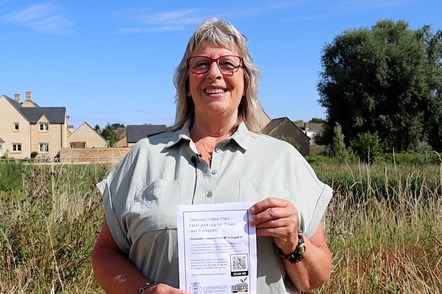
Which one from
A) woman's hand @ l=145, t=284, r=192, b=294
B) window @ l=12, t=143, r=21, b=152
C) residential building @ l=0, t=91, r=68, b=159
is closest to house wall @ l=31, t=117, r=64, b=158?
residential building @ l=0, t=91, r=68, b=159

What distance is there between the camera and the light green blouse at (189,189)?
6.25ft

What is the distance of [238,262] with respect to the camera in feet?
6.00

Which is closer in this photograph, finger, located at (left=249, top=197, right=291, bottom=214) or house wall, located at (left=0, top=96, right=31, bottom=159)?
finger, located at (left=249, top=197, right=291, bottom=214)

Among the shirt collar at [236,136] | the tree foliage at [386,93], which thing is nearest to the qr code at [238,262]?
the shirt collar at [236,136]

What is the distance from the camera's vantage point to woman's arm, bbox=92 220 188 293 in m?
1.94

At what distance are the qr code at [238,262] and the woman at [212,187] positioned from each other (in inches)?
3.4

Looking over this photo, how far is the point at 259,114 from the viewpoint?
226 centimetres

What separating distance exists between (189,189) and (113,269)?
0.40 m

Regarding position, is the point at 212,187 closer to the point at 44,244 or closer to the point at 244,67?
the point at 244,67

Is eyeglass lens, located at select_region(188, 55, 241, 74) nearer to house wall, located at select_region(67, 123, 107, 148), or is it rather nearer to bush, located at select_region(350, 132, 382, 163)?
bush, located at select_region(350, 132, 382, 163)

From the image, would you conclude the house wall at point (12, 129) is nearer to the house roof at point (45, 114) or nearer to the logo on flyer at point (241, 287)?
the house roof at point (45, 114)

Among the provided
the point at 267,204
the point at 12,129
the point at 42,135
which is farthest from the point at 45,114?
the point at 267,204

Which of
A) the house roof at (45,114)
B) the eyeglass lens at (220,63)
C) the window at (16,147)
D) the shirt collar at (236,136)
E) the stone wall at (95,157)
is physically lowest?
the window at (16,147)

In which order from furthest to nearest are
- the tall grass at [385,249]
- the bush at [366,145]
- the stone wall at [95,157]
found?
the bush at [366,145], the stone wall at [95,157], the tall grass at [385,249]
